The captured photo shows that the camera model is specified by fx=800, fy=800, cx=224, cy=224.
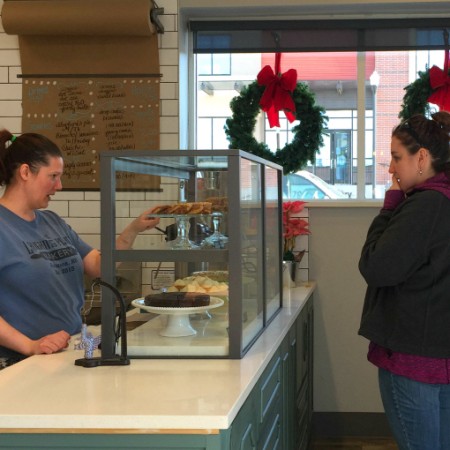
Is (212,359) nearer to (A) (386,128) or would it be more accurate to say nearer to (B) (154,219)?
(B) (154,219)

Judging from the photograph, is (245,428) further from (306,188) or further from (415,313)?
(306,188)

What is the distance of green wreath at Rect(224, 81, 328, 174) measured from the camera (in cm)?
476

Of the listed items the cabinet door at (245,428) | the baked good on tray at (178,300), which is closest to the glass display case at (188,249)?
the baked good on tray at (178,300)

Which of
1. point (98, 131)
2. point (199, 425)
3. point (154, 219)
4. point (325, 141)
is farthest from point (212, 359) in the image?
point (325, 141)

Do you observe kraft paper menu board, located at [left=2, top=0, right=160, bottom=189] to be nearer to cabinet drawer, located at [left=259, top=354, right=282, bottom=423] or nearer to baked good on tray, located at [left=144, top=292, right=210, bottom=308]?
cabinet drawer, located at [left=259, top=354, right=282, bottom=423]

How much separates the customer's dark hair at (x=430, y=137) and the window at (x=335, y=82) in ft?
7.63

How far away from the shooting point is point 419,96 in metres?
4.66

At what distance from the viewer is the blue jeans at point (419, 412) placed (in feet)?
7.80

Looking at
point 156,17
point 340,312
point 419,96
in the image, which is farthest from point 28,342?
point 419,96

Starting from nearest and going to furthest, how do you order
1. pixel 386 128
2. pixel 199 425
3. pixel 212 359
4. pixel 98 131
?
pixel 199 425, pixel 212 359, pixel 98 131, pixel 386 128

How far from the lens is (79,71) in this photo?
4566 millimetres

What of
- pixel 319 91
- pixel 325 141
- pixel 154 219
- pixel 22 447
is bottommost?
pixel 22 447

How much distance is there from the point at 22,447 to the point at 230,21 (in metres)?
3.56

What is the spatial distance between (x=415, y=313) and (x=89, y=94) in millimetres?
2757
